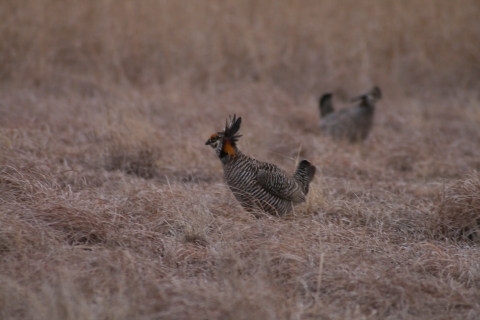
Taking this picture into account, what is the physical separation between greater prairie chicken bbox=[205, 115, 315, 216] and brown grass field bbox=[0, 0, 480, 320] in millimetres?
179

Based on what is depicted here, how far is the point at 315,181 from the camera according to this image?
560 cm

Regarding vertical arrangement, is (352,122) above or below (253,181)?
above

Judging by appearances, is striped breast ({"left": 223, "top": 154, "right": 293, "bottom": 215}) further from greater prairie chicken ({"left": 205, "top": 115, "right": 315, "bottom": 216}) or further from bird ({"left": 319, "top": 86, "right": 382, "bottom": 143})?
bird ({"left": 319, "top": 86, "right": 382, "bottom": 143})

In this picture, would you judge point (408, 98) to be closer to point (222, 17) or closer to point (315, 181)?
point (222, 17)

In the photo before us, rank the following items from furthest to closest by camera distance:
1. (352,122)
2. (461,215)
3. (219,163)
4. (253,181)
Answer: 1. (352,122)
2. (219,163)
3. (253,181)
4. (461,215)

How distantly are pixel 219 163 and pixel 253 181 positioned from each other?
1.79m

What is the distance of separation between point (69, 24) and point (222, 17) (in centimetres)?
289

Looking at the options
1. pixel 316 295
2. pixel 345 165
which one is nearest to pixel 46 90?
pixel 345 165

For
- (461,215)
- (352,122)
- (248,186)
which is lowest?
(248,186)

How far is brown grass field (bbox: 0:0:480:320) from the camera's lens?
10.8ft

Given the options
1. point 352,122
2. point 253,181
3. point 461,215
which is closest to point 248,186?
point 253,181

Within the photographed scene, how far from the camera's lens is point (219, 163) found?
6.32 metres

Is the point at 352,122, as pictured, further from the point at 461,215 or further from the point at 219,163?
the point at 461,215

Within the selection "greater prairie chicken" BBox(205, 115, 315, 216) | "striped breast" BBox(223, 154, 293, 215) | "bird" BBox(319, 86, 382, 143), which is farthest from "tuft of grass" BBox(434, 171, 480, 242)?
"bird" BBox(319, 86, 382, 143)
